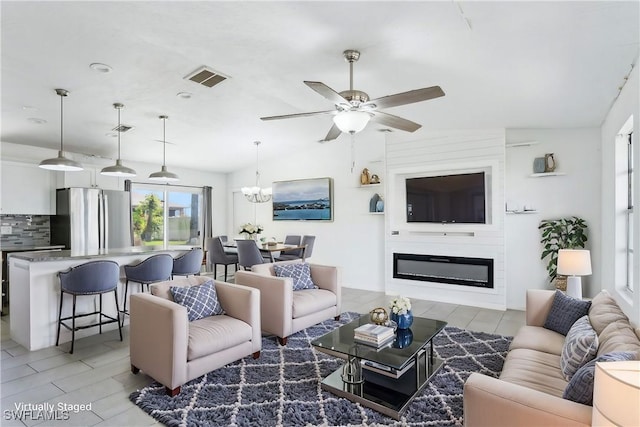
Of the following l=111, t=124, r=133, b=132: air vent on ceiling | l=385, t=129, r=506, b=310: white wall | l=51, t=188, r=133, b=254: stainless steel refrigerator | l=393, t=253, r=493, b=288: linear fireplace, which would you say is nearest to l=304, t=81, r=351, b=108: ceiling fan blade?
l=385, t=129, r=506, b=310: white wall

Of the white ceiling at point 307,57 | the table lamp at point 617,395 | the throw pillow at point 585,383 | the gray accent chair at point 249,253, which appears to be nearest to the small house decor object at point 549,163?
the white ceiling at point 307,57

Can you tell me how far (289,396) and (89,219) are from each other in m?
5.07

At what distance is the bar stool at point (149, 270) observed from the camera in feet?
13.2

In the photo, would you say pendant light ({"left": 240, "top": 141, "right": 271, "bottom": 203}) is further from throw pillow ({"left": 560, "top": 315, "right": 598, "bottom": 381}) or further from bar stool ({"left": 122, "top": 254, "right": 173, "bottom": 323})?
throw pillow ({"left": 560, "top": 315, "right": 598, "bottom": 381})

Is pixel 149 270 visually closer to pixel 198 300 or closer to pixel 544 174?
pixel 198 300

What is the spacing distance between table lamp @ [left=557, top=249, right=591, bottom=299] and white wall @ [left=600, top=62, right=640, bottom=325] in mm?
→ 332

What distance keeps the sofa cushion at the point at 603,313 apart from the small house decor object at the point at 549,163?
8.49ft

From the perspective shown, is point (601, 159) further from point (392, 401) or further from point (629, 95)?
point (392, 401)

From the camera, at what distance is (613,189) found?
3615mm

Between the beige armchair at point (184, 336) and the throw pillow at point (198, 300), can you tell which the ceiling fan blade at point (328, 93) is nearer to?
the beige armchair at point (184, 336)

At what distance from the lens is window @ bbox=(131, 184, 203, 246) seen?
7336 millimetres

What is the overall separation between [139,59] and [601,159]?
220 inches

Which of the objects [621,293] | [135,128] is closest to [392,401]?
[621,293]

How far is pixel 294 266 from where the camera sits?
172 inches
